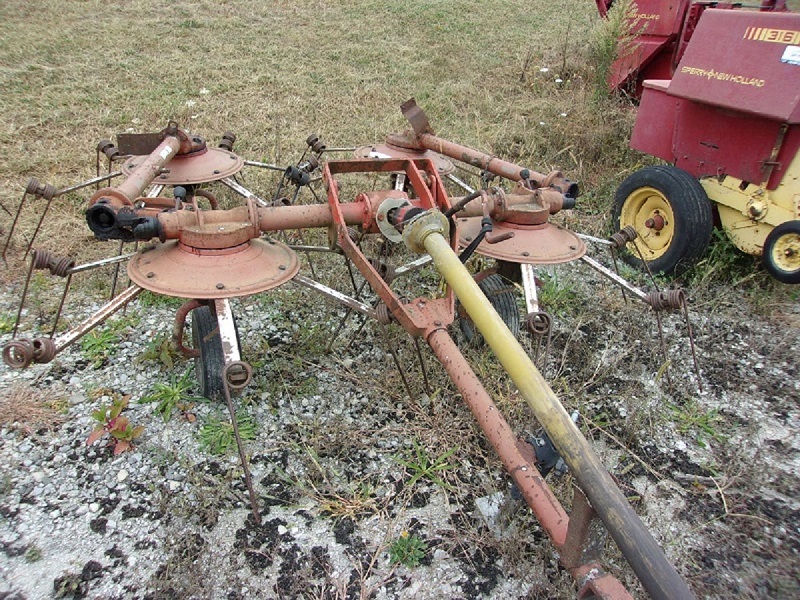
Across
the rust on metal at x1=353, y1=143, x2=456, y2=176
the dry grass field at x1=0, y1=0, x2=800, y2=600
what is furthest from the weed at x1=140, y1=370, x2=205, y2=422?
the rust on metal at x1=353, y1=143, x2=456, y2=176

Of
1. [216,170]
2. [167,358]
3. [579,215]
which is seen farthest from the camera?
[579,215]

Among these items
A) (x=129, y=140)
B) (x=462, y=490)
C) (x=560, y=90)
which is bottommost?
(x=462, y=490)

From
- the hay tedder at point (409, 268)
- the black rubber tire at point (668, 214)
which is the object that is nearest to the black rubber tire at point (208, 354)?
the hay tedder at point (409, 268)

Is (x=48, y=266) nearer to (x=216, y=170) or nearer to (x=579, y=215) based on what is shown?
(x=216, y=170)

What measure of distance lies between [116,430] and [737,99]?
3.41 meters

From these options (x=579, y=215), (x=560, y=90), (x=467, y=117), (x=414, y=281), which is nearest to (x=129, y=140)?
(x=414, y=281)

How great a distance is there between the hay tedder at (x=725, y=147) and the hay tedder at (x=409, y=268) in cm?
81

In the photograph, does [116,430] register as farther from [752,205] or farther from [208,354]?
[752,205]

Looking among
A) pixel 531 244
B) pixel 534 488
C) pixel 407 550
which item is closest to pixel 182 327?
pixel 407 550

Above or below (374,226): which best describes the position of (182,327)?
below

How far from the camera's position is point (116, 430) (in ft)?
7.66

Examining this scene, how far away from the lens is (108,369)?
9.02 ft

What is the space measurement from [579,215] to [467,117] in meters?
1.80

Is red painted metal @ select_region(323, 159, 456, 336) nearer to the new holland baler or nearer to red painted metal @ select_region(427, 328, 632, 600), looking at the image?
red painted metal @ select_region(427, 328, 632, 600)
